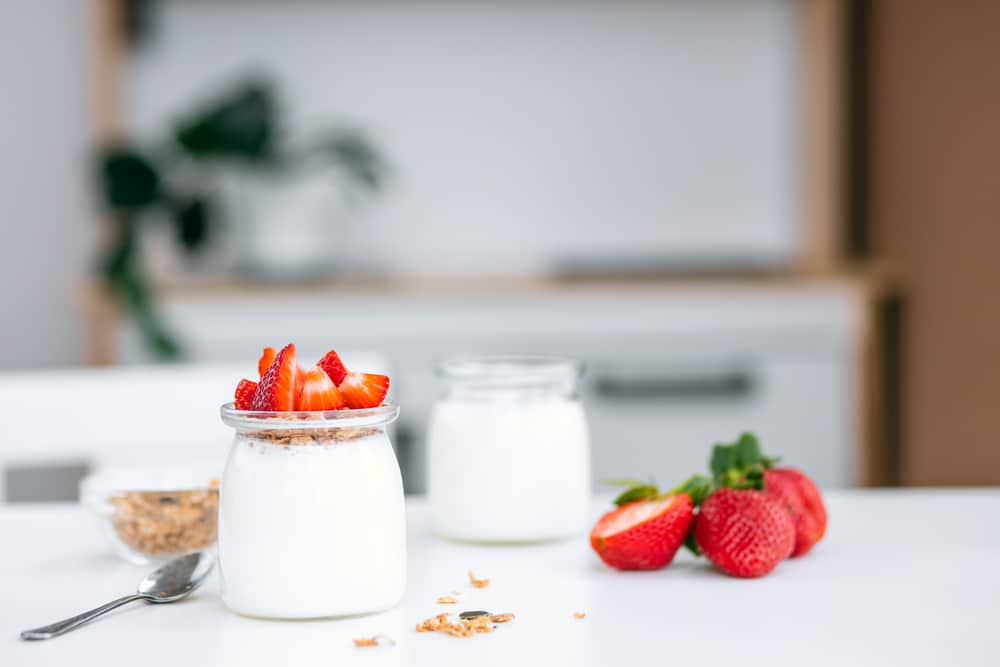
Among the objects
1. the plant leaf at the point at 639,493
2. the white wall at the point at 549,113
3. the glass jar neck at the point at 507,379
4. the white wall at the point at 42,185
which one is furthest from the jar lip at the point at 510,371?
the white wall at the point at 42,185

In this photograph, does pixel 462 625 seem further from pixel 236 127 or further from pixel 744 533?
pixel 236 127

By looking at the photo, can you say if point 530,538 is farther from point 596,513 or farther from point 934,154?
point 934,154

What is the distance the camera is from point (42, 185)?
8.79 ft

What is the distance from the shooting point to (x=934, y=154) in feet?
7.59

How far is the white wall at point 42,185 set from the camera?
2668 millimetres

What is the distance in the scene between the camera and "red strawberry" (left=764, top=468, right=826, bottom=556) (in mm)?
697

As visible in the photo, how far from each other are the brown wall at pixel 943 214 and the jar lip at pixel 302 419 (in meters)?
1.79

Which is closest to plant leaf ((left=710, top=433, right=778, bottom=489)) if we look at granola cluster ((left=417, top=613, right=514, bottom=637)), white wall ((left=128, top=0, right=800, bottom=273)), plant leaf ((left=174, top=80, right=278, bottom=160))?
granola cluster ((left=417, top=613, right=514, bottom=637))

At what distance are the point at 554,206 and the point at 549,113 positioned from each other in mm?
231

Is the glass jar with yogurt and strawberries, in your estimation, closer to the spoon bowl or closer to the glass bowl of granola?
the spoon bowl

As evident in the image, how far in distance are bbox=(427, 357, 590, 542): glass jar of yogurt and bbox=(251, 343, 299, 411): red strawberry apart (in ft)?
0.65

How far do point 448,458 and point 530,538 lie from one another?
3.1 inches

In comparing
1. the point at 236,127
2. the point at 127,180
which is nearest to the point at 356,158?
the point at 236,127

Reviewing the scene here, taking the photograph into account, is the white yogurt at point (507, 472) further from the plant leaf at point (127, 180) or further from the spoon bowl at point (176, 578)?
the plant leaf at point (127, 180)
